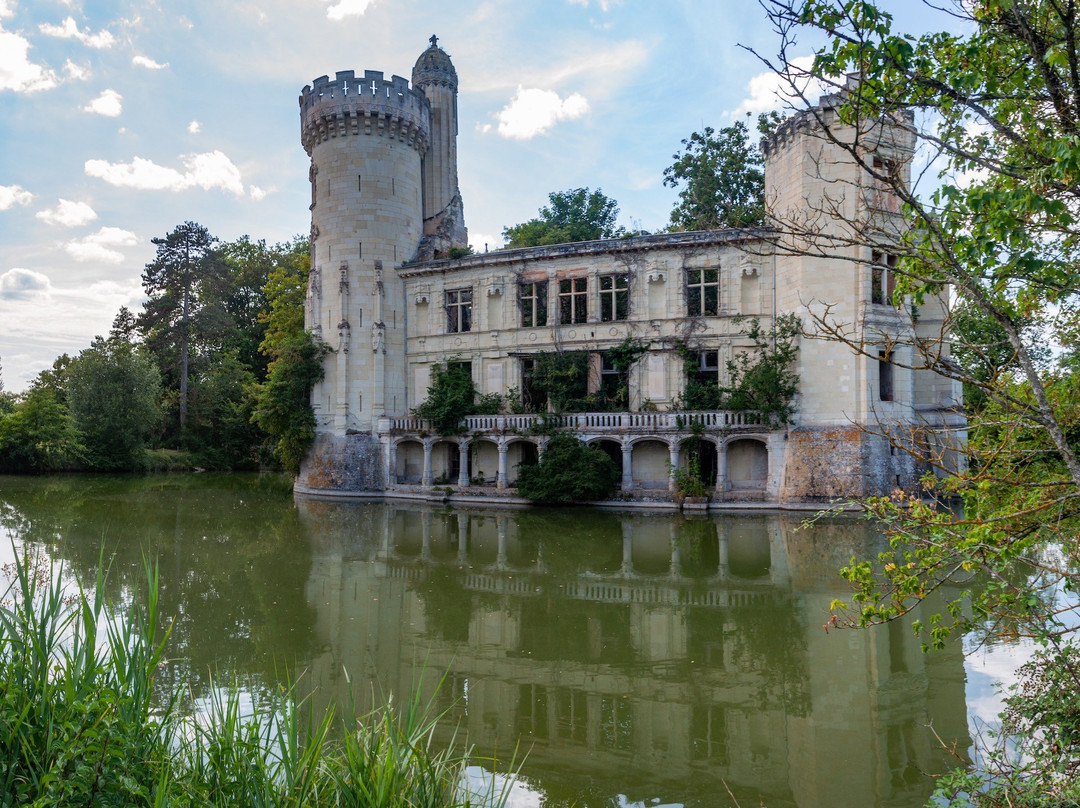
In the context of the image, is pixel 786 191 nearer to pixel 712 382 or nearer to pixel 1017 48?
pixel 712 382

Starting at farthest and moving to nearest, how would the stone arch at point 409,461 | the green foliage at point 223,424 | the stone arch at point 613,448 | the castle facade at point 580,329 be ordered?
the green foliage at point 223,424 < the stone arch at point 409,461 < the stone arch at point 613,448 < the castle facade at point 580,329

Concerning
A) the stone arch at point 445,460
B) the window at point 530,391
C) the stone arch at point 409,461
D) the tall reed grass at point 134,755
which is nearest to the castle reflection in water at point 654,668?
the tall reed grass at point 134,755

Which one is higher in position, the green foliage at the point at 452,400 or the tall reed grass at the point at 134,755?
the green foliage at the point at 452,400

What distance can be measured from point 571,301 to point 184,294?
84.7ft

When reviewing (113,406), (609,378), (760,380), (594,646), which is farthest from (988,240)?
(113,406)

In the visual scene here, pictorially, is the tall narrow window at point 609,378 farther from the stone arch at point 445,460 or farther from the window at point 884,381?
the window at point 884,381

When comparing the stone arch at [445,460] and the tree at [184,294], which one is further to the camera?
the tree at [184,294]

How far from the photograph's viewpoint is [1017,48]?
443cm

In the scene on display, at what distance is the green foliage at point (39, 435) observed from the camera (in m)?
33.7

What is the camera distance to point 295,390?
2756cm

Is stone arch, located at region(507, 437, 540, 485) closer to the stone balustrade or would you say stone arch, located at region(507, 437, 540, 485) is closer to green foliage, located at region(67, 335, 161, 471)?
the stone balustrade

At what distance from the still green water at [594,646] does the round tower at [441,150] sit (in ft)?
59.4

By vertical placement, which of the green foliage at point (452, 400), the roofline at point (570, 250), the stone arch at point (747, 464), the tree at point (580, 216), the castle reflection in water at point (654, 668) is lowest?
the castle reflection in water at point (654, 668)

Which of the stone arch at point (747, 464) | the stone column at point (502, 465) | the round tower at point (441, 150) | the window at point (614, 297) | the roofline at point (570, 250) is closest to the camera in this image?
the stone arch at point (747, 464)
